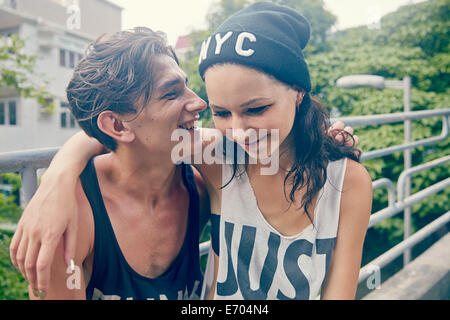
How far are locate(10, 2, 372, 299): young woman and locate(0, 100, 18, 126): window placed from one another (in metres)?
12.4

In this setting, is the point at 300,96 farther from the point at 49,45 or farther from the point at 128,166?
the point at 49,45

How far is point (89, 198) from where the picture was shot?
47.5 inches

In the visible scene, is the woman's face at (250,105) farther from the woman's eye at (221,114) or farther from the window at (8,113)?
the window at (8,113)

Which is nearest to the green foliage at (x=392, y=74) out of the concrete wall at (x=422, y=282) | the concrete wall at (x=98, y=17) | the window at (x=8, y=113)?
the concrete wall at (x=422, y=282)

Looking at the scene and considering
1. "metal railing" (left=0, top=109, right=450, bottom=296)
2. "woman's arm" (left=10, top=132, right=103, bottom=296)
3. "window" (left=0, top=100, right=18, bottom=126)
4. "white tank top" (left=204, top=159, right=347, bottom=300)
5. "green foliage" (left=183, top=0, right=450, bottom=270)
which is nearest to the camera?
"woman's arm" (left=10, top=132, right=103, bottom=296)

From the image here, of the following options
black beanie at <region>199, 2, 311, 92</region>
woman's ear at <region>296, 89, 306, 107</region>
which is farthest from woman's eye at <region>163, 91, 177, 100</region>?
woman's ear at <region>296, 89, 306, 107</region>

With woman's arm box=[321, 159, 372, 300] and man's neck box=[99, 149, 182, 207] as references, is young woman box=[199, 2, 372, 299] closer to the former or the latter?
woman's arm box=[321, 159, 372, 300]

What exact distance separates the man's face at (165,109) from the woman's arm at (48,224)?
23 cm

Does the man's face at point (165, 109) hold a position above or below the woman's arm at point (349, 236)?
above

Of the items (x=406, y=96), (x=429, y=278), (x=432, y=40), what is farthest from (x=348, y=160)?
(x=432, y=40)

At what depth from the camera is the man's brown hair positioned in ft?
3.92

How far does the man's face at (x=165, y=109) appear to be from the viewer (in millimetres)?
1236

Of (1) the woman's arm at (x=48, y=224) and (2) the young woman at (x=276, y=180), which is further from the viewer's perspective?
(2) the young woman at (x=276, y=180)
